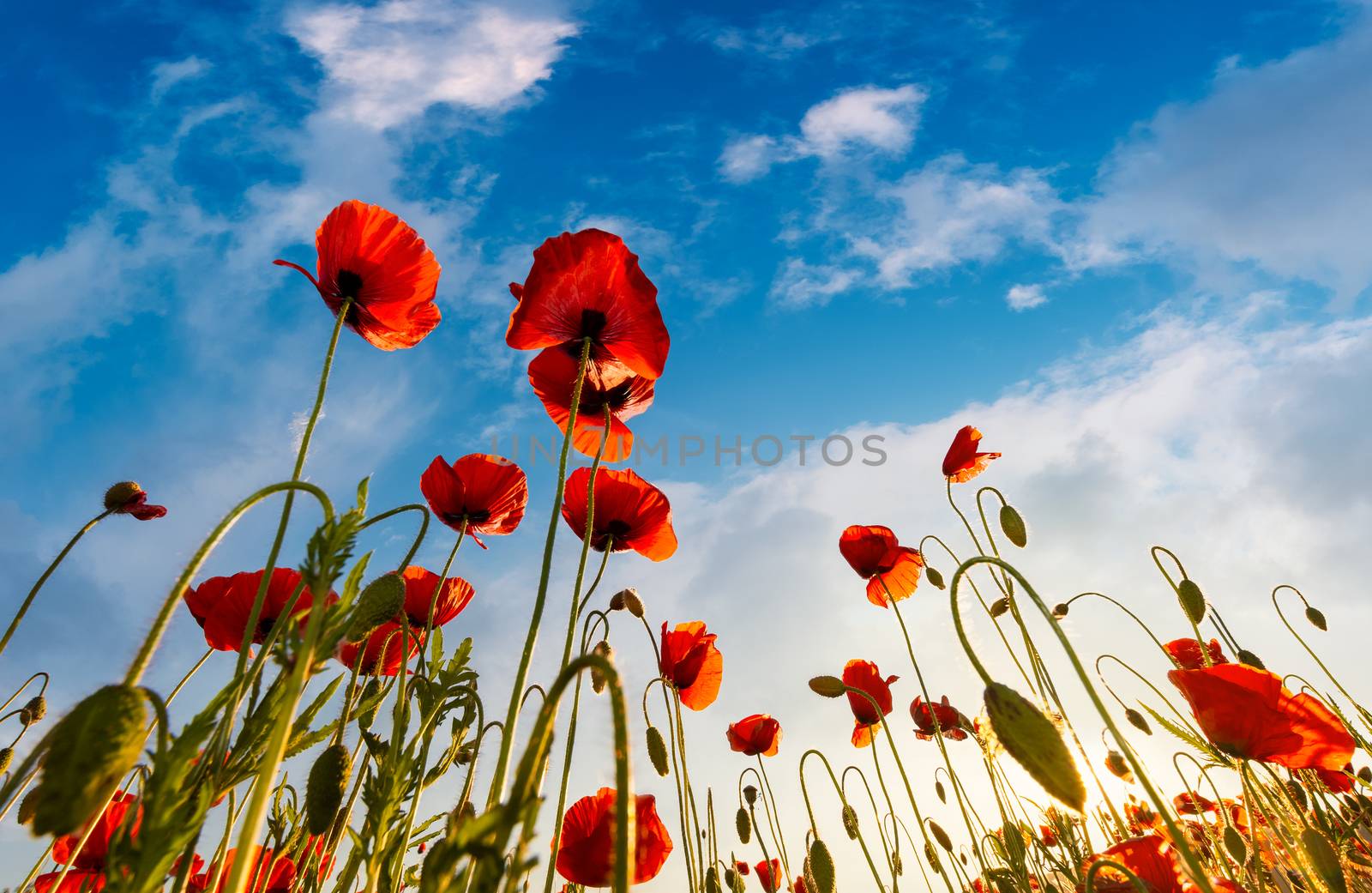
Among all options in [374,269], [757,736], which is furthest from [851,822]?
[374,269]

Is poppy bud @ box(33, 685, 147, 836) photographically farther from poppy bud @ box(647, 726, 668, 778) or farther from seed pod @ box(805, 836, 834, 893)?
seed pod @ box(805, 836, 834, 893)

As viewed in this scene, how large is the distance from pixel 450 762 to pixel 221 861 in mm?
558

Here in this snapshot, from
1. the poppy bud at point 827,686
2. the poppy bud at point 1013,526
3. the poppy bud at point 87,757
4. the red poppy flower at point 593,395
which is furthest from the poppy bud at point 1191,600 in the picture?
the poppy bud at point 87,757

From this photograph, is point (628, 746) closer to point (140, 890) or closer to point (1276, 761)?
point (140, 890)

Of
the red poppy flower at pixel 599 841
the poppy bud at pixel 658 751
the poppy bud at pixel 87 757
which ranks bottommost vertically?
the poppy bud at pixel 87 757

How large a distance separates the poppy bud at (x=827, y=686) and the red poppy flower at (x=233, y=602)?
2261mm

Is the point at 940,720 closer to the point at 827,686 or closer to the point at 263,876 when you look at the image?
the point at 827,686

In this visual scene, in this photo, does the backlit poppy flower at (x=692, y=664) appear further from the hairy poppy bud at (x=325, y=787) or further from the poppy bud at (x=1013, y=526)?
the hairy poppy bud at (x=325, y=787)

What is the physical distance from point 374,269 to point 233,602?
1.09 metres

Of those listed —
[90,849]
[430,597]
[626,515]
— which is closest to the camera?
[430,597]

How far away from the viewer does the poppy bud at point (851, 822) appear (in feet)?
10.3

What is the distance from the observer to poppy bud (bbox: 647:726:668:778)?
8.72 feet

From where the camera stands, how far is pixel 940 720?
3934 millimetres

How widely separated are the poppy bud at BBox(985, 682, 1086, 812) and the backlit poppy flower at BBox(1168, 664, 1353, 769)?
106 centimetres
